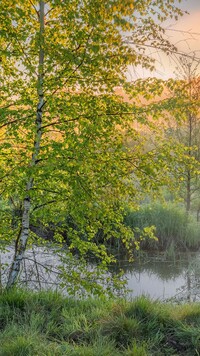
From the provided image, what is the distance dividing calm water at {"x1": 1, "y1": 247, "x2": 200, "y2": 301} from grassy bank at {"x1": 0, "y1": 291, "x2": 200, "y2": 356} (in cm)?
277

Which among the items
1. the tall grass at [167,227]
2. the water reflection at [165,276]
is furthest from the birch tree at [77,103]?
the tall grass at [167,227]

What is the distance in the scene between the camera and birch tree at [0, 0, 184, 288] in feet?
14.3

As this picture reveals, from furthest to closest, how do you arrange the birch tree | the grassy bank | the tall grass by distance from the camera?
the tall grass < the birch tree < the grassy bank

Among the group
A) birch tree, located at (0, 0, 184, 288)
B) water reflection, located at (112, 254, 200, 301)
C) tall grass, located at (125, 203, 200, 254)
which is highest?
birch tree, located at (0, 0, 184, 288)

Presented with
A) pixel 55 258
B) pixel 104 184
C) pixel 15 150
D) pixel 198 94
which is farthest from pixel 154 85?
pixel 198 94

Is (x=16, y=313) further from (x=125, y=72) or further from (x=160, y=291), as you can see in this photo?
(x=160, y=291)

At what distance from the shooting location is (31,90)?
5199 millimetres

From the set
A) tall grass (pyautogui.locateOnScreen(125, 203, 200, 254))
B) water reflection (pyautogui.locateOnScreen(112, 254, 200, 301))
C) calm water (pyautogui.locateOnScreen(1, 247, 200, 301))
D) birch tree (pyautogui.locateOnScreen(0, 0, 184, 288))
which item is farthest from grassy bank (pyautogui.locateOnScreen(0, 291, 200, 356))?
tall grass (pyautogui.locateOnScreen(125, 203, 200, 254))

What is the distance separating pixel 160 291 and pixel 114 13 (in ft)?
20.5

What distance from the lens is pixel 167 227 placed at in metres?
12.0

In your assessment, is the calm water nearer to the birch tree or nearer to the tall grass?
the tall grass

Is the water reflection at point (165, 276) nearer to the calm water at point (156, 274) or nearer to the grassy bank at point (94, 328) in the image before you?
the calm water at point (156, 274)

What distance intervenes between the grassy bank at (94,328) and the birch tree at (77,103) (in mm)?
831

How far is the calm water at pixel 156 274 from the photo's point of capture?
772 centimetres
